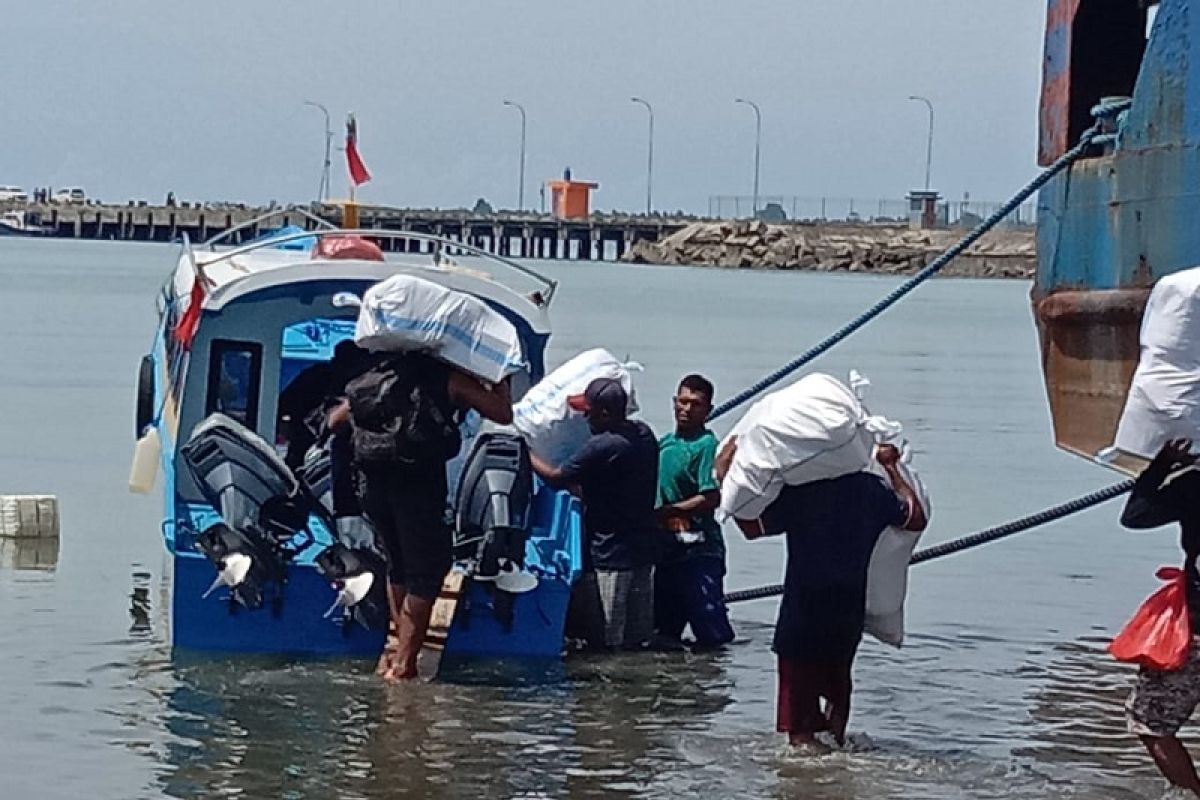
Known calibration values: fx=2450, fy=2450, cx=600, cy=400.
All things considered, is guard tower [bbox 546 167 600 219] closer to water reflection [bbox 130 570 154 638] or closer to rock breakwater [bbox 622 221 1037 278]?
rock breakwater [bbox 622 221 1037 278]

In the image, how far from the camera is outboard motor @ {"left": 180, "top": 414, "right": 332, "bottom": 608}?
10578 millimetres

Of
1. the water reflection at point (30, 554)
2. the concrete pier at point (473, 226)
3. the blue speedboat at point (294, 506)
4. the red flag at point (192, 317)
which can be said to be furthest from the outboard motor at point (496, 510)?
the concrete pier at point (473, 226)

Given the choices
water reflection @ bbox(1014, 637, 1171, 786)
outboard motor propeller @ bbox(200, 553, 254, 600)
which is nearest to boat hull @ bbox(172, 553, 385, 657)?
outboard motor propeller @ bbox(200, 553, 254, 600)

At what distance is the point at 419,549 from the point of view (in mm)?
10172

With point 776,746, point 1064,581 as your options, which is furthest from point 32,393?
point 776,746

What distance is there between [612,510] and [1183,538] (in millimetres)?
3899

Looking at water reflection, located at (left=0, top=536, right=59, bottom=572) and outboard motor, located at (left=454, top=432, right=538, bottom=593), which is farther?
water reflection, located at (left=0, top=536, right=59, bottom=572)

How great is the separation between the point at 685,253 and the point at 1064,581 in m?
110

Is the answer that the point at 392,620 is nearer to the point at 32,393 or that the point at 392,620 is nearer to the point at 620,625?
the point at 620,625

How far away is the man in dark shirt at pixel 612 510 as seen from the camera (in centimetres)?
1116

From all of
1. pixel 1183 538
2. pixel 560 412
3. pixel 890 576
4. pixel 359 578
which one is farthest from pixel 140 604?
pixel 1183 538

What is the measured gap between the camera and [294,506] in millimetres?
10977

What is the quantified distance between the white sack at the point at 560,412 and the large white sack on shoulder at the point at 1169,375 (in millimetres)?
3844

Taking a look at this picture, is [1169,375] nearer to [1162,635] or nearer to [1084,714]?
[1162,635]
